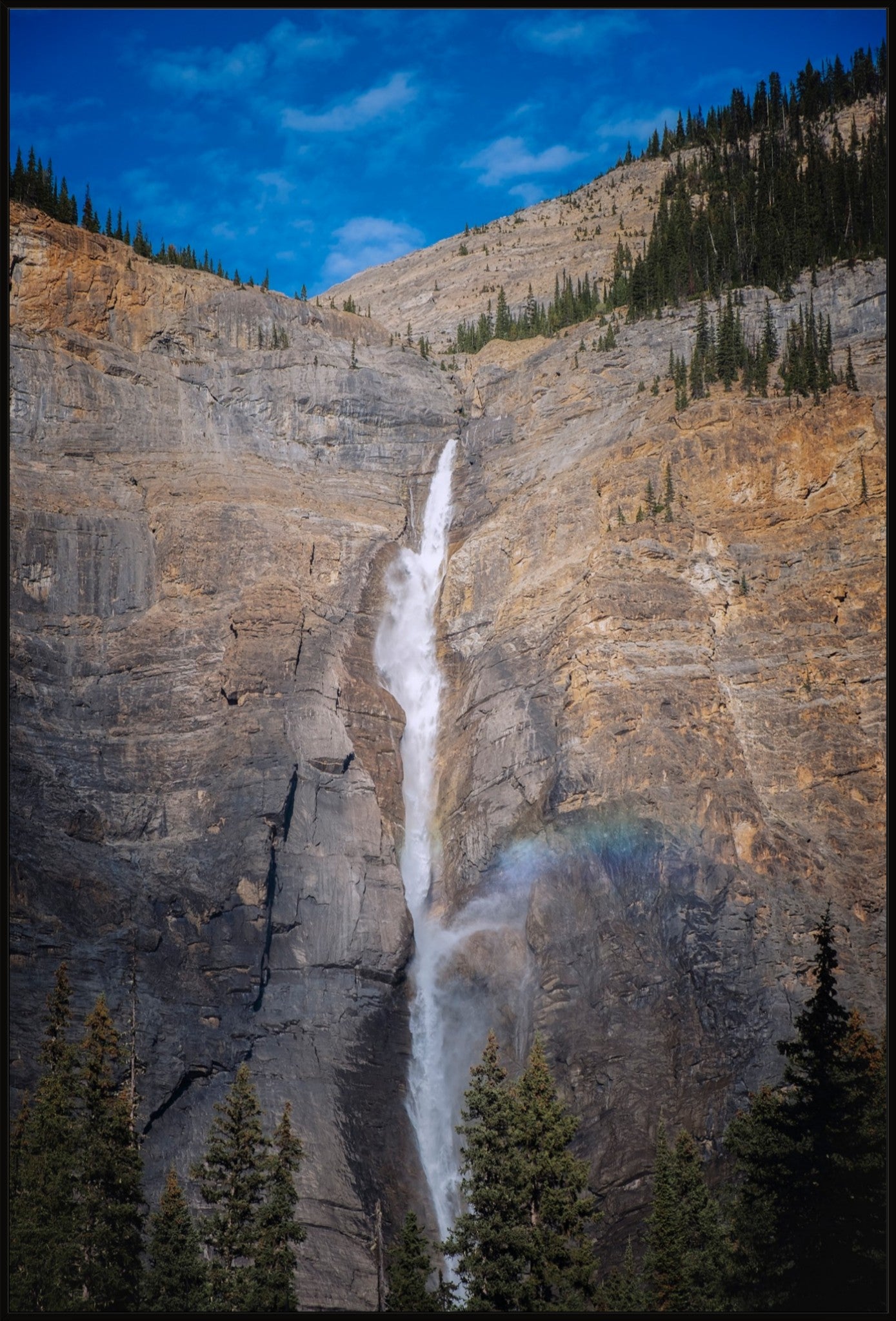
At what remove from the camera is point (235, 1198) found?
1969 inches

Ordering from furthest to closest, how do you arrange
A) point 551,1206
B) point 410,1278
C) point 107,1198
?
point 107,1198 → point 410,1278 → point 551,1206

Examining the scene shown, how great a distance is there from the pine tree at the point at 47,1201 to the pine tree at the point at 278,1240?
18.4 feet

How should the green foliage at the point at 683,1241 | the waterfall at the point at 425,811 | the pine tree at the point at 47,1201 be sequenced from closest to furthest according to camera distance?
the pine tree at the point at 47,1201, the green foliage at the point at 683,1241, the waterfall at the point at 425,811

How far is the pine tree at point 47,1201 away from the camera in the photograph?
45594mm

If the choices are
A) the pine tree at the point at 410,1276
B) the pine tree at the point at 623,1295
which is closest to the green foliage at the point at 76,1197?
the pine tree at the point at 410,1276

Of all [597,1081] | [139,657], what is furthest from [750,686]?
[139,657]

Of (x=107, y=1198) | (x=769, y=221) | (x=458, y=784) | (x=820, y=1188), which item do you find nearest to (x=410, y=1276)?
(x=107, y=1198)

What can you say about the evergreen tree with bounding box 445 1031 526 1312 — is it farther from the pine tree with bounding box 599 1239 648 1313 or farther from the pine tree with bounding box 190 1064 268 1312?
the pine tree with bounding box 190 1064 268 1312

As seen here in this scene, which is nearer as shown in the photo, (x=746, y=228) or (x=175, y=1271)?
(x=175, y=1271)

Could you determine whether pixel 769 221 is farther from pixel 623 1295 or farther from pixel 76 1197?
A: pixel 76 1197

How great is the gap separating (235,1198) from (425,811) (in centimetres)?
3384

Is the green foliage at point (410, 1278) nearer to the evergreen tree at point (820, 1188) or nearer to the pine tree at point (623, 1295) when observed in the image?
the pine tree at point (623, 1295)

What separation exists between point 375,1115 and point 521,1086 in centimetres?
2163

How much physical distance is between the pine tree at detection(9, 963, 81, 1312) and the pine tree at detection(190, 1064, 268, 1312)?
422 centimetres
